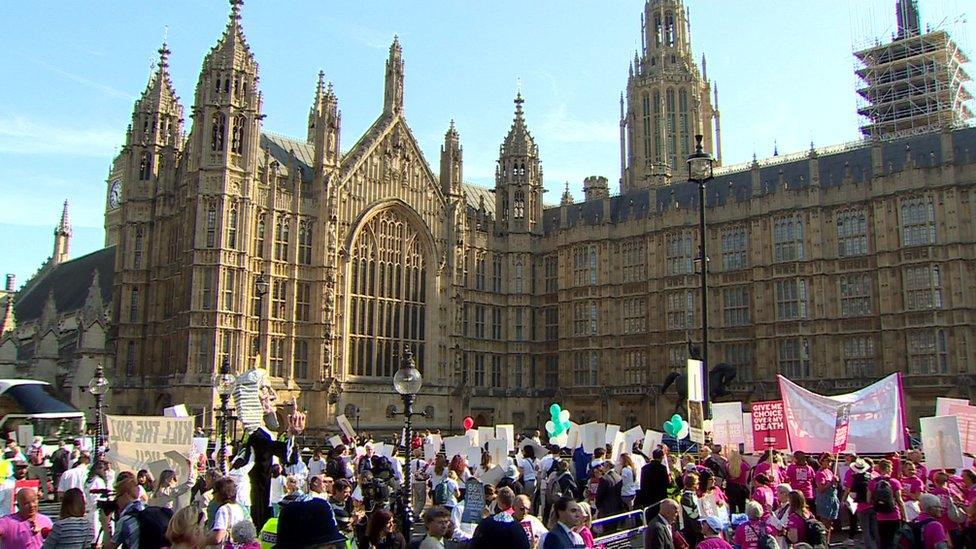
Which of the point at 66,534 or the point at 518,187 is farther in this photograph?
the point at 518,187

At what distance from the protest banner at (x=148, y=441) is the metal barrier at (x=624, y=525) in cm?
709

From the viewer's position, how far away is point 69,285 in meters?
70.4

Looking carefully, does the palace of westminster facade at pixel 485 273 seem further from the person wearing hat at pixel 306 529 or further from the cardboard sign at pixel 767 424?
the person wearing hat at pixel 306 529

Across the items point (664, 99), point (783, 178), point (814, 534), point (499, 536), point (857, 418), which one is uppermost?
point (664, 99)

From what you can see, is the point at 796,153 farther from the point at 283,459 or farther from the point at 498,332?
the point at 283,459

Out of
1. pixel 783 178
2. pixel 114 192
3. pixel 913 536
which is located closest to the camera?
Result: pixel 913 536

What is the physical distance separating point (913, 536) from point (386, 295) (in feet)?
140

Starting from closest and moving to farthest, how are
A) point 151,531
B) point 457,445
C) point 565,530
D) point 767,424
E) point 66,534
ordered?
point 151,531
point 66,534
point 565,530
point 767,424
point 457,445

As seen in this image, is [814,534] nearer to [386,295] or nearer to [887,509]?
[887,509]

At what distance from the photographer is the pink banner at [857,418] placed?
18016 mm

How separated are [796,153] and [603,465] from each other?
55.3 m

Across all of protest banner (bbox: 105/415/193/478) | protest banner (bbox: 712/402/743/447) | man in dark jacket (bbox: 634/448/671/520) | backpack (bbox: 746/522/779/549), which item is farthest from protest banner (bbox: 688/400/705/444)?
protest banner (bbox: 105/415/193/478)

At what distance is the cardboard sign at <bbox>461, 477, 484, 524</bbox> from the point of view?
519 inches

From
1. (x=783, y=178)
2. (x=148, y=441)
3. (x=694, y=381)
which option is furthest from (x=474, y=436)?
(x=783, y=178)
